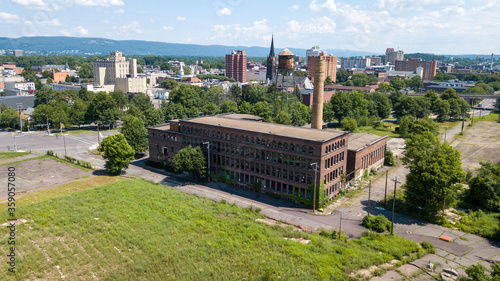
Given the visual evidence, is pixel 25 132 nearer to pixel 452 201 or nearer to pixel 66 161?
pixel 66 161

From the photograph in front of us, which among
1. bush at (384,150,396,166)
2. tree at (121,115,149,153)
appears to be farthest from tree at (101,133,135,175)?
bush at (384,150,396,166)

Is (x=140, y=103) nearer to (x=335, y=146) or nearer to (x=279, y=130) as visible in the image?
(x=279, y=130)

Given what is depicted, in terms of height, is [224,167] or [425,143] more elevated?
[425,143]

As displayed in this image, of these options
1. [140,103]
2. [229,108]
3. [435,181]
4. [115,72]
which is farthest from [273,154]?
[115,72]

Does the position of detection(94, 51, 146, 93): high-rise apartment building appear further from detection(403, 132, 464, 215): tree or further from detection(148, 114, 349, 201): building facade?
detection(403, 132, 464, 215): tree

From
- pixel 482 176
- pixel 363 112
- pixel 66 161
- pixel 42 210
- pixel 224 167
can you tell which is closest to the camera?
pixel 42 210

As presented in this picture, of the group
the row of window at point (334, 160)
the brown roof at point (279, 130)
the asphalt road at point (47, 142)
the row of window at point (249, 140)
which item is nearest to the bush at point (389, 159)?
the brown roof at point (279, 130)

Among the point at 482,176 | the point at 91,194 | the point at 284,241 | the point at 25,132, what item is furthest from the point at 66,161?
the point at 482,176
